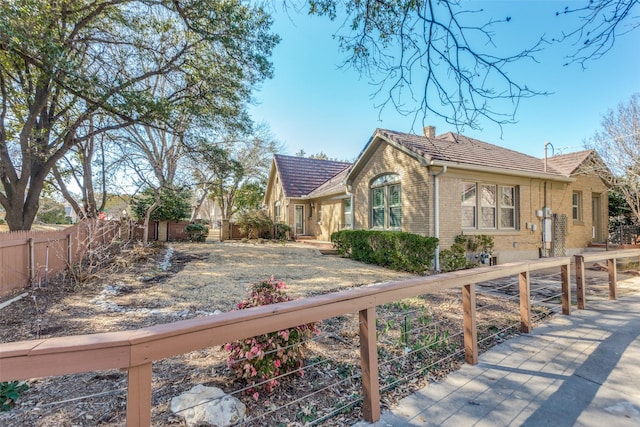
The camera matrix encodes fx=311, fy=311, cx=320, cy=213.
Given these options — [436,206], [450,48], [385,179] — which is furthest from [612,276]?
[385,179]

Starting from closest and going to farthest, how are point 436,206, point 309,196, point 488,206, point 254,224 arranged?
point 436,206 → point 488,206 → point 309,196 → point 254,224

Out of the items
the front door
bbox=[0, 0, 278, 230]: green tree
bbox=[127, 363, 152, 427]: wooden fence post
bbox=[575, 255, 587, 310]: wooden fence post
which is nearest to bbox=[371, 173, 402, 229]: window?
bbox=[0, 0, 278, 230]: green tree

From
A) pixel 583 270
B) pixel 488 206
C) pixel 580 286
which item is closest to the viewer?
pixel 583 270

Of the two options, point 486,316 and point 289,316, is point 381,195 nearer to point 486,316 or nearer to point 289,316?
point 486,316

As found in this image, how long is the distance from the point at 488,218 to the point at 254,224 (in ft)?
43.0

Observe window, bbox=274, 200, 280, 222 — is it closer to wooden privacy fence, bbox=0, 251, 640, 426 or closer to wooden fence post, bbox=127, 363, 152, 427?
wooden privacy fence, bbox=0, 251, 640, 426

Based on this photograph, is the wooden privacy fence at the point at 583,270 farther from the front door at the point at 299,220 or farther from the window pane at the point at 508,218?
the front door at the point at 299,220

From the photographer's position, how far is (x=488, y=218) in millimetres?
11148

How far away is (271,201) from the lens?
2484cm

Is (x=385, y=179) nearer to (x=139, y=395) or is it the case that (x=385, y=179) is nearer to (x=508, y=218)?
(x=508, y=218)

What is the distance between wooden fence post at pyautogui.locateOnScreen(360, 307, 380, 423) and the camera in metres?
2.29

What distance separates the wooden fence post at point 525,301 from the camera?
4035 mm

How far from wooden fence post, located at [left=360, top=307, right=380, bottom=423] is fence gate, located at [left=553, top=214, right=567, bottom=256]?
13.5 m

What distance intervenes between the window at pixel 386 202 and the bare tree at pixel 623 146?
8.68m
